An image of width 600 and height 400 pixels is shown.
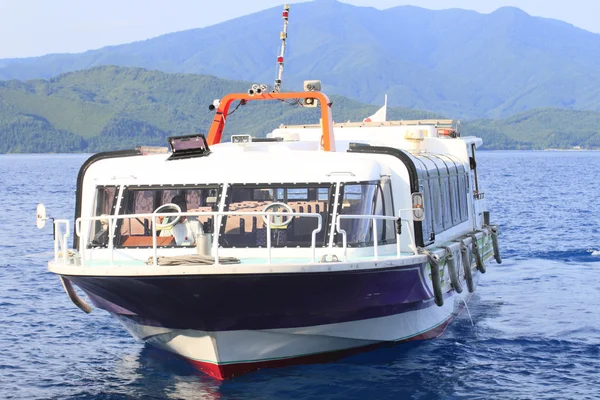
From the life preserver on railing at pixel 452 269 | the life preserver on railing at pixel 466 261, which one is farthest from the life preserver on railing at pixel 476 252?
the life preserver on railing at pixel 452 269

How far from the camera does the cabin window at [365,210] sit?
15188 mm

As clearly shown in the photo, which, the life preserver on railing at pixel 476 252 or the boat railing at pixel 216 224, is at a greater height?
the boat railing at pixel 216 224

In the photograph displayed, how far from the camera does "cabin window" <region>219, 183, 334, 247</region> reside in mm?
15203

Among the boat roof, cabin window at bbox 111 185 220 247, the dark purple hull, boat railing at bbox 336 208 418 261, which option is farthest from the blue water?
the boat roof

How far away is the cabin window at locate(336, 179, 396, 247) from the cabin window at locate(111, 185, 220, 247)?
80.0 inches

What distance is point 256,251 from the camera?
49.4ft

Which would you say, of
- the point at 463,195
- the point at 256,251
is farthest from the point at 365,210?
the point at 463,195

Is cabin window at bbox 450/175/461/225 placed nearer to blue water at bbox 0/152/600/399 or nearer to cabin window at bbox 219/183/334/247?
blue water at bbox 0/152/600/399

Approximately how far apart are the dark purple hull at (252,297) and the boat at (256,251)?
2 cm

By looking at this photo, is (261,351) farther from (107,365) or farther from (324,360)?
(107,365)

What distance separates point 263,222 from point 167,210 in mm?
1601

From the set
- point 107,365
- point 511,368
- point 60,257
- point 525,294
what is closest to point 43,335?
point 107,365

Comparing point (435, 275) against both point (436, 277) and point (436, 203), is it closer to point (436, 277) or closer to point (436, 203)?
point (436, 277)

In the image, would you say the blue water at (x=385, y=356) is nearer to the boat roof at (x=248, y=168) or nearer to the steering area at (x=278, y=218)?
the steering area at (x=278, y=218)
